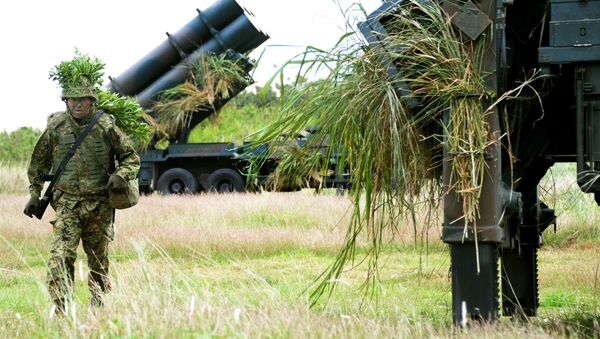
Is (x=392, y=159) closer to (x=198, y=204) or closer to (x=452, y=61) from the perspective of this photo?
(x=452, y=61)

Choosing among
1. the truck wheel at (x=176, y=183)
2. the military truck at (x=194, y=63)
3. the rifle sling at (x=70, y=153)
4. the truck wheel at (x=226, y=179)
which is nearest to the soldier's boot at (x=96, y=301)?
the rifle sling at (x=70, y=153)

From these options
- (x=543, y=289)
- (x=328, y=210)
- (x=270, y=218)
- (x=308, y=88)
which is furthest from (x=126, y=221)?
(x=308, y=88)

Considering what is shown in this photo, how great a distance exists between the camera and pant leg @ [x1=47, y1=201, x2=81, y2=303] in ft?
26.1

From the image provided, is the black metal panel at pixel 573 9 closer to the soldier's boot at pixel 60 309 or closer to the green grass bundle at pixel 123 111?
the soldier's boot at pixel 60 309

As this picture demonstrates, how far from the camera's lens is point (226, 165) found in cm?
2662

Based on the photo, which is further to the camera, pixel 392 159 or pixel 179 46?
pixel 179 46

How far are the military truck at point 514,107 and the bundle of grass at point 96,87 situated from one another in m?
3.09

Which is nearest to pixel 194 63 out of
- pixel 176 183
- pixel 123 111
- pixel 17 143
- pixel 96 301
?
pixel 176 183

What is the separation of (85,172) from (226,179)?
17.8m

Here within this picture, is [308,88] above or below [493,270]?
above

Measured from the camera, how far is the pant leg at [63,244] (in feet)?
26.1

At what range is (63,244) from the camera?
8094 mm

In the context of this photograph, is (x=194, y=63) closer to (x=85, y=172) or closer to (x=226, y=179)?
(x=226, y=179)

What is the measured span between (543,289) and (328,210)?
7499 mm
